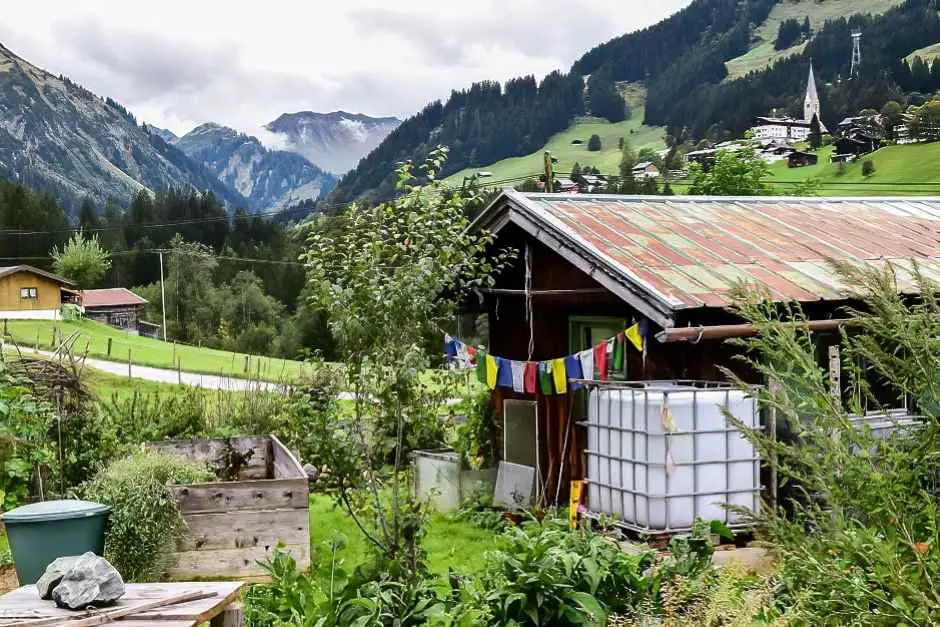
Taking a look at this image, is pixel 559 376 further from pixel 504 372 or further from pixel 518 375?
pixel 504 372

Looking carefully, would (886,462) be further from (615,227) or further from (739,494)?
(615,227)

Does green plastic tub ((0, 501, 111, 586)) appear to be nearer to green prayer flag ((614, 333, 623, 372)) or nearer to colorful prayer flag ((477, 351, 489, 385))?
colorful prayer flag ((477, 351, 489, 385))

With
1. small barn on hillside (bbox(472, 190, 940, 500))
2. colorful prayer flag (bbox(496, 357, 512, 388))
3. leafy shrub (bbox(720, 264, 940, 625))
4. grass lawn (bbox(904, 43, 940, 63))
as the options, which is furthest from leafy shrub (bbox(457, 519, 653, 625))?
grass lawn (bbox(904, 43, 940, 63))

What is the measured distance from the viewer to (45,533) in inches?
303

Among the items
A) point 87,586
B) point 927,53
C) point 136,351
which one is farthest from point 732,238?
point 927,53

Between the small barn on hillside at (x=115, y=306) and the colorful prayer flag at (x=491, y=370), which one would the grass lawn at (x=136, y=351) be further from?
the colorful prayer flag at (x=491, y=370)

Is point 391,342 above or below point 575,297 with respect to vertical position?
below

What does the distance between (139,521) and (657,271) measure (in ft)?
18.0

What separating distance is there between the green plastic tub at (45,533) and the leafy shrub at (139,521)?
0.28 metres

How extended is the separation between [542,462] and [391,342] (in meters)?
4.60

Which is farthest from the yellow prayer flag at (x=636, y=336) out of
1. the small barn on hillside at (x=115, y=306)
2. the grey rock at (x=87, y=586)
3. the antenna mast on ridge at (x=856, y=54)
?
the antenna mast on ridge at (x=856, y=54)


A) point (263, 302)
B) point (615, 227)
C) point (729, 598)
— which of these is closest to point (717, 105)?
point (263, 302)

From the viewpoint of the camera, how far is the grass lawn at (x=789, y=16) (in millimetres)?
158250

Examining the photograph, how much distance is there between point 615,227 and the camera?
10.9m
